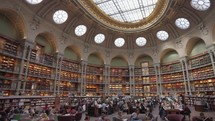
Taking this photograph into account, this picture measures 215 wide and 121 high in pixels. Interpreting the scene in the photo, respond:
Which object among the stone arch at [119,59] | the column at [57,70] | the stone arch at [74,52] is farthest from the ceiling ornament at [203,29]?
the column at [57,70]

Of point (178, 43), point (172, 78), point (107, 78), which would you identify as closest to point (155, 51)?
point (178, 43)

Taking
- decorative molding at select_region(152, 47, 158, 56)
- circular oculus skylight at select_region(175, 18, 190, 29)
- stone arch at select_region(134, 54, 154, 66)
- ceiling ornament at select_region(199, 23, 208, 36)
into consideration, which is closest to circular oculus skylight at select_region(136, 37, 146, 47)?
decorative molding at select_region(152, 47, 158, 56)

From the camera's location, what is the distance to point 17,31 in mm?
13898

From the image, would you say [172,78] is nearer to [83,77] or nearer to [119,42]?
[119,42]

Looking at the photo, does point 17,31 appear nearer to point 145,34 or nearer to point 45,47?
point 45,47

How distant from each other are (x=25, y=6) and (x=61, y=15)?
→ 418 centimetres

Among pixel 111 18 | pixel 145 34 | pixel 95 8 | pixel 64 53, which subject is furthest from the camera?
pixel 145 34

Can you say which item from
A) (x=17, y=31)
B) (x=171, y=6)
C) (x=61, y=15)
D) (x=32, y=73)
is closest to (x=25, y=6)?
(x=17, y=31)

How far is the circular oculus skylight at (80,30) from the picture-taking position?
775 inches

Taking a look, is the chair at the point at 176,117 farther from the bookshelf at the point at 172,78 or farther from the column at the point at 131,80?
the column at the point at 131,80

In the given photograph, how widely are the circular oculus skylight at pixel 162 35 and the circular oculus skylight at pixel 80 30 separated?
37.4 ft

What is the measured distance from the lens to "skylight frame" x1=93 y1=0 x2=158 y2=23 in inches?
713

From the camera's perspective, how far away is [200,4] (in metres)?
14.4

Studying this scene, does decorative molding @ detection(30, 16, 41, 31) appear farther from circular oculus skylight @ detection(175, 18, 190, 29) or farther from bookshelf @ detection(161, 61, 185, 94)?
bookshelf @ detection(161, 61, 185, 94)
